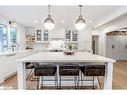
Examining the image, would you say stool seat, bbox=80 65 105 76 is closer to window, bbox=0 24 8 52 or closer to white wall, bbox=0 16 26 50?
window, bbox=0 24 8 52

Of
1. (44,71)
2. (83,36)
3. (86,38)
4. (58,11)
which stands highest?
(58,11)

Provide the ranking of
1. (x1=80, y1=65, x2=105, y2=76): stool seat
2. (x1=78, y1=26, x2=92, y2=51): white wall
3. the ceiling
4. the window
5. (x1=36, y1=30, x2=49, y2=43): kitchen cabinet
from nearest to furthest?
(x1=80, y1=65, x2=105, y2=76): stool seat < the ceiling < the window < (x1=78, y1=26, x2=92, y2=51): white wall < (x1=36, y1=30, x2=49, y2=43): kitchen cabinet

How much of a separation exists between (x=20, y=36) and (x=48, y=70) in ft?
20.3

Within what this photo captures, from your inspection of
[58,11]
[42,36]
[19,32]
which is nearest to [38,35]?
[42,36]

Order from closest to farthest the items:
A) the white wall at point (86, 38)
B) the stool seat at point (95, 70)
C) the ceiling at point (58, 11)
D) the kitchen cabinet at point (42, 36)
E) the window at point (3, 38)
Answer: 1. the stool seat at point (95, 70)
2. the ceiling at point (58, 11)
3. the window at point (3, 38)
4. the white wall at point (86, 38)
5. the kitchen cabinet at point (42, 36)

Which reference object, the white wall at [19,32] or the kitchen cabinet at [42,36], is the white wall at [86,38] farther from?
the white wall at [19,32]

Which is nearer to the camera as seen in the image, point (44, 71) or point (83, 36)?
point (44, 71)

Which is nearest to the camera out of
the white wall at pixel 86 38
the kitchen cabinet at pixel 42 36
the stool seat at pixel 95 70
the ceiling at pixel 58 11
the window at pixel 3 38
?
the stool seat at pixel 95 70

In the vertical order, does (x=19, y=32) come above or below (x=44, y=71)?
above

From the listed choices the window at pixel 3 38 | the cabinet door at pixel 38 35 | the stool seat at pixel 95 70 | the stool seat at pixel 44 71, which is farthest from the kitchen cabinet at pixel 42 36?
the stool seat at pixel 95 70

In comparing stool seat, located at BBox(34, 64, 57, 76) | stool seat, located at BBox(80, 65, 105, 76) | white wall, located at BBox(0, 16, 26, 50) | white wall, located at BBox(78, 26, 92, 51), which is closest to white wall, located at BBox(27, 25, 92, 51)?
white wall, located at BBox(78, 26, 92, 51)

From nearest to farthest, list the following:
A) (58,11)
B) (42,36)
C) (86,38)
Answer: (58,11), (86,38), (42,36)

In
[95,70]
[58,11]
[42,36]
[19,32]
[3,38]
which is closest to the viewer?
[95,70]

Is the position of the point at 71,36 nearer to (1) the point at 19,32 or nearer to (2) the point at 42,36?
(2) the point at 42,36
